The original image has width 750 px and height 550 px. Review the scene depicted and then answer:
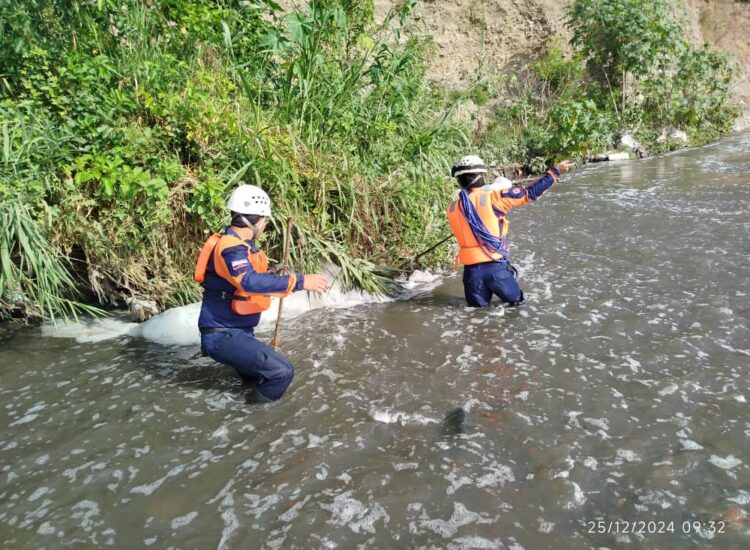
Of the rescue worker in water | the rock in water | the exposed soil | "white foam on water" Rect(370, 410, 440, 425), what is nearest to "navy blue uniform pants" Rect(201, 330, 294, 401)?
the rescue worker in water

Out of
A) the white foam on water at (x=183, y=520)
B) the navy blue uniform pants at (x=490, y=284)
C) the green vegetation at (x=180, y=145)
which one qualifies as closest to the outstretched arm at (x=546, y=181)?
the navy blue uniform pants at (x=490, y=284)

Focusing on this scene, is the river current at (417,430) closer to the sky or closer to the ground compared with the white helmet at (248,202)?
closer to the ground

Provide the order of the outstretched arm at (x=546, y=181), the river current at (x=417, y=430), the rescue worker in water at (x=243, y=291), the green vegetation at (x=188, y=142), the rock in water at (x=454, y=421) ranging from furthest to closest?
the outstretched arm at (x=546, y=181) < the green vegetation at (x=188, y=142) < the rescue worker in water at (x=243, y=291) < the rock in water at (x=454, y=421) < the river current at (x=417, y=430)

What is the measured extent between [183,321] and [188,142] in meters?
1.85

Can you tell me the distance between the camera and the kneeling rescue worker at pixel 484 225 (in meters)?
5.19

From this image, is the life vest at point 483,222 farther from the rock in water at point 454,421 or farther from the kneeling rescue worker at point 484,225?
the rock in water at point 454,421

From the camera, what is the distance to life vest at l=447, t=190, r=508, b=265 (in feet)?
17.1

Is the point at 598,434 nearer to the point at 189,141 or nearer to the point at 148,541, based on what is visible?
the point at 148,541

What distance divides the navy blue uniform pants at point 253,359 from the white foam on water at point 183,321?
3.34 ft

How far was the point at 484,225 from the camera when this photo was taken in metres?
5.19

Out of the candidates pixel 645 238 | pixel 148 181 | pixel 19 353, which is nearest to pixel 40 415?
pixel 19 353

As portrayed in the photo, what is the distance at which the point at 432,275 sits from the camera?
660 cm

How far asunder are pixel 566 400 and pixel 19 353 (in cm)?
455

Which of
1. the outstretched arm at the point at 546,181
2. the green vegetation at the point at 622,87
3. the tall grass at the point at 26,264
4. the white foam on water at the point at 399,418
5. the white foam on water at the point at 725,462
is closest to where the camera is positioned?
the white foam on water at the point at 725,462
